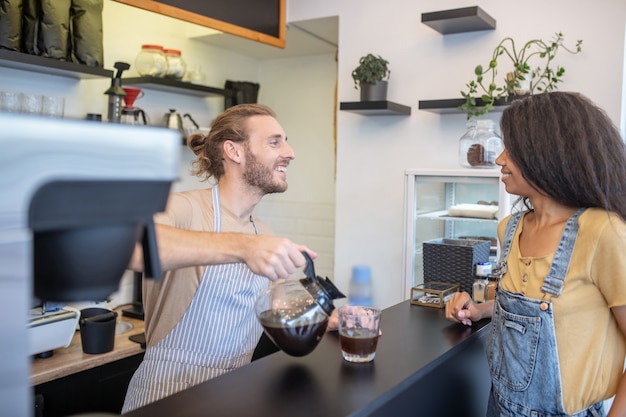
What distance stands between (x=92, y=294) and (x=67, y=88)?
9.09ft

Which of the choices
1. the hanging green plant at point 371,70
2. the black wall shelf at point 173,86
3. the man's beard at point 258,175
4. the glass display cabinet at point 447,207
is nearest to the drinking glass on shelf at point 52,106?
the black wall shelf at point 173,86

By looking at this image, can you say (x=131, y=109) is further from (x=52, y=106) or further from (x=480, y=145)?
(x=480, y=145)

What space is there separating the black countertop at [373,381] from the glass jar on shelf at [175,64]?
206cm

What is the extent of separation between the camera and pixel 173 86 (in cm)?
343

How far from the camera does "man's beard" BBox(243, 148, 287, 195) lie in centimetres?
203

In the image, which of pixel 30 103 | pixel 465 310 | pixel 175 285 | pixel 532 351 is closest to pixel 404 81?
pixel 465 310

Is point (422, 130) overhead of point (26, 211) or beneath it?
overhead

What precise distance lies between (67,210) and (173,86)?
2.98 meters

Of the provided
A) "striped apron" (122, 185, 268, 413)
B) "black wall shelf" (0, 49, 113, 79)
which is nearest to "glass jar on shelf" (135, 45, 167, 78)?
"black wall shelf" (0, 49, 113, 79)

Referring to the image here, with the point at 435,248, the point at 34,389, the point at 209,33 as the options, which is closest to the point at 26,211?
the point at 435,248

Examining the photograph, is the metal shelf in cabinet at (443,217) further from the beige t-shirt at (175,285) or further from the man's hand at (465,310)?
the beige t-shirt at (175,285)

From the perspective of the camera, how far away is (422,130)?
3311 mm

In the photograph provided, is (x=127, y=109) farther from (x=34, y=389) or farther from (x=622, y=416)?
(x=622, y=416)

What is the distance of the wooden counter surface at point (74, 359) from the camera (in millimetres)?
2475
